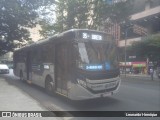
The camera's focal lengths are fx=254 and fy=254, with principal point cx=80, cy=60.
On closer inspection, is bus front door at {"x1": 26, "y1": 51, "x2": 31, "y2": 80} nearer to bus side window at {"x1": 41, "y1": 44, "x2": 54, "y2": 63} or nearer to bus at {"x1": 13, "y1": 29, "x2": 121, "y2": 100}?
bus side window at {"x1": 41, "y1": 44, "x2": 54, "y2": 63}

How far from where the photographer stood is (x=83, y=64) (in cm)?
937

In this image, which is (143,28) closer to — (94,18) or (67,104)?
(94,18)

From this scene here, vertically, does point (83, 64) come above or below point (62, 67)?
above

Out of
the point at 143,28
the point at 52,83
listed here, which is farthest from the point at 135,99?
the point at 143,28

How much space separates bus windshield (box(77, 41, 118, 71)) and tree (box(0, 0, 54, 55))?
59.0 feet

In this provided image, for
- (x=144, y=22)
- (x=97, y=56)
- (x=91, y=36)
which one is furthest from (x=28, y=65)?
(x=144, y=22)

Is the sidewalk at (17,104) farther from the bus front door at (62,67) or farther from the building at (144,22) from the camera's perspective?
the building at (144,22)

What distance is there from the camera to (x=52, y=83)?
11.9 metres

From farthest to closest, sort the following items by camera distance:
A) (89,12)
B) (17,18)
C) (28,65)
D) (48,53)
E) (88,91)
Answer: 1. (89,12)
2. (17,18)
3. (28,65)
4. (48,53)
5. (88,91)

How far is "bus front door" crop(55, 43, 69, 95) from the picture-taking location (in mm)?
10320

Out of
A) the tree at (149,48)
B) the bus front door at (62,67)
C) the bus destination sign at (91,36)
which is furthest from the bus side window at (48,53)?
the tree at (149,48)

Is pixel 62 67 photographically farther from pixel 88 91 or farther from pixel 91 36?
pixel 88 91

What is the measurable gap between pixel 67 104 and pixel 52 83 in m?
1.78

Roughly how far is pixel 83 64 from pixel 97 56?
80 cm
